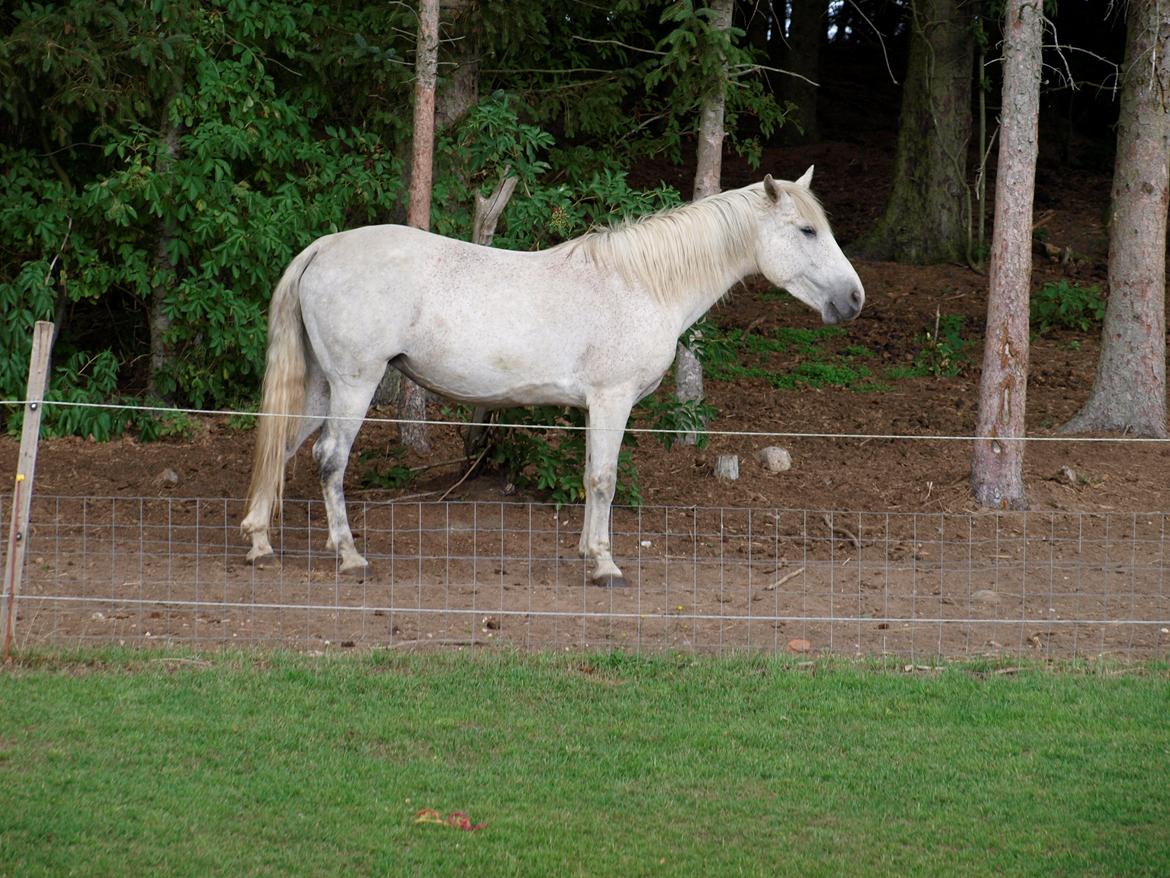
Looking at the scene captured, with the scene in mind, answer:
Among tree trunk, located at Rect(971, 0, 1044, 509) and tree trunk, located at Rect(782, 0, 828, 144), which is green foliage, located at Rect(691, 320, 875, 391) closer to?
tree trunk, located at Rect(971, 0, 1044, 509)

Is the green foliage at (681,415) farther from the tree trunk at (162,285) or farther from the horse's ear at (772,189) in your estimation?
the tree trunk at (162,285)

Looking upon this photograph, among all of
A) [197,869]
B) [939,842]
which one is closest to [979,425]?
[939,842]

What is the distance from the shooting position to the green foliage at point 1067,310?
1330cm

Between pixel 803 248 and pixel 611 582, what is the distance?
2090 millimetres

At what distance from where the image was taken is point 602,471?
24.0 feet

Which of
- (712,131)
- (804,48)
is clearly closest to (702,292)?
(712,131)

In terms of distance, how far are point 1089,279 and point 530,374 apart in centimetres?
904

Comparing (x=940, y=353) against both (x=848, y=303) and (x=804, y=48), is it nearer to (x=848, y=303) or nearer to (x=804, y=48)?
(x=848, y=303)

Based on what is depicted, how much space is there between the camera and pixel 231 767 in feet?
14.9

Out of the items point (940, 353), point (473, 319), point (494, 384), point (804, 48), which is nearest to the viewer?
point (473, 319)

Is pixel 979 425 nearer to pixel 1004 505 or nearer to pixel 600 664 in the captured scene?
pixel 1004 505

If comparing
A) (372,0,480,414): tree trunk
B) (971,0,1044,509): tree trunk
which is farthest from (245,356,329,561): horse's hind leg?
(971,0,1044,509): tree trunk

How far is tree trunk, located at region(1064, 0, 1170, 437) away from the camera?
9711 millimetres

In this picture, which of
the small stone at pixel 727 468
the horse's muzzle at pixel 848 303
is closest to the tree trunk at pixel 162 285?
the small stone at pixel 727 468
